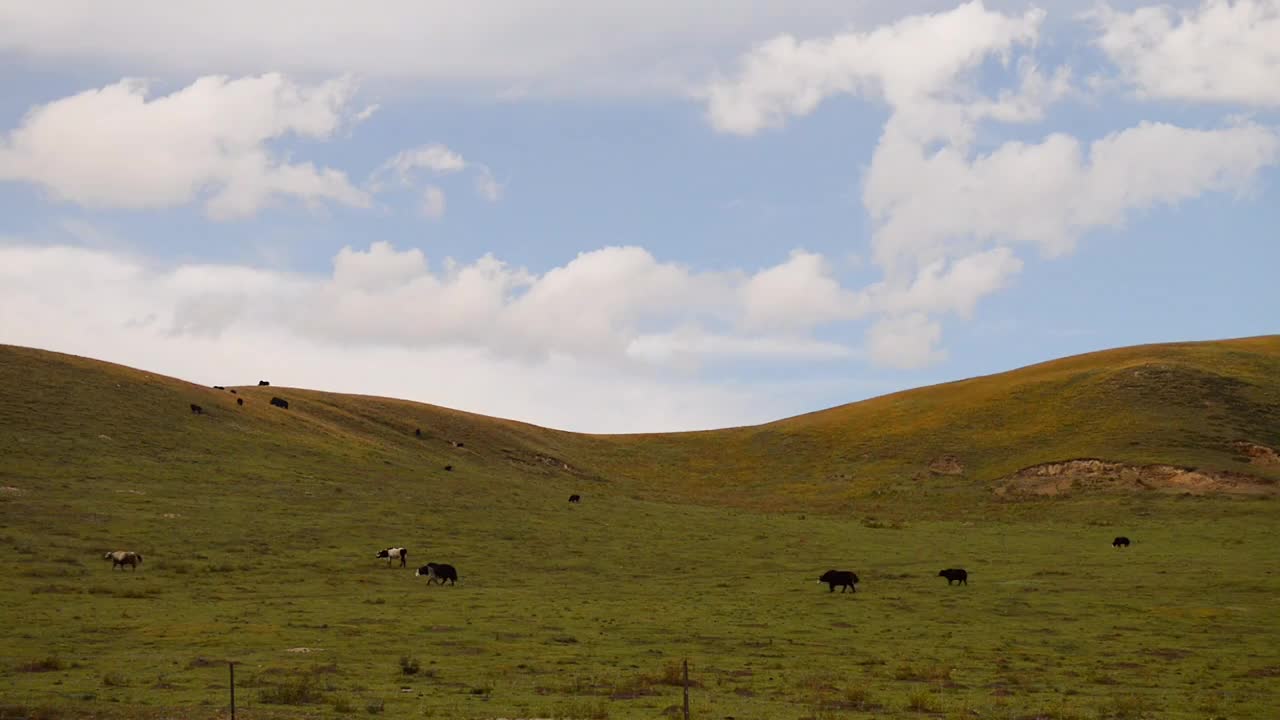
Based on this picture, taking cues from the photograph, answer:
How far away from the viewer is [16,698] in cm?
2527

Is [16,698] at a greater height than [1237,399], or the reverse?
[1237,399]

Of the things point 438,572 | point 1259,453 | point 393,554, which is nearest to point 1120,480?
point 1259,453

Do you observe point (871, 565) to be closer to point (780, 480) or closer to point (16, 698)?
point (16, 698)

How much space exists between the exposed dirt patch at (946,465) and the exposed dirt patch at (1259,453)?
21.3 m

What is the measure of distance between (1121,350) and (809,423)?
1471 inches

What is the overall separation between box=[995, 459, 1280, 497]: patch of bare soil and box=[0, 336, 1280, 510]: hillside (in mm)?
356

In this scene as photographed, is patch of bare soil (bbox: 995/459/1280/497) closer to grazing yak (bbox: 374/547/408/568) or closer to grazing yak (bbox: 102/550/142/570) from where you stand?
grazing yak (bbox: 374/547/408/568)

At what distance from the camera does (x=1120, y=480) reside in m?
89.1

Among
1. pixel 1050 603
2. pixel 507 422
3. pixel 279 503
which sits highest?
pixel 507 422

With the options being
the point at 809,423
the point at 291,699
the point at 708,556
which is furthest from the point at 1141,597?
the point at 809,423

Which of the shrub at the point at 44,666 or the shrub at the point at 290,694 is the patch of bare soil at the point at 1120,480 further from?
the shrub at the point at 44,666

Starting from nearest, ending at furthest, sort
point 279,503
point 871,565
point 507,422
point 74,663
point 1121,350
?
point 74,663 < point 871,565 < point 279,503 < point 507,422 < point 1121,350

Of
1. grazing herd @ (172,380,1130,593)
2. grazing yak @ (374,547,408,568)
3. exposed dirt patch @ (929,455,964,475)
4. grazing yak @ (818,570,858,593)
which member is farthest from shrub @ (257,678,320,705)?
exposed dirt patch @ (929,455,964,475)

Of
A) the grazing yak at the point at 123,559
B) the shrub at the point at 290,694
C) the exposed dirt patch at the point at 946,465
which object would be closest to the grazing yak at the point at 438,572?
the grazing yak at the point at 123,559
